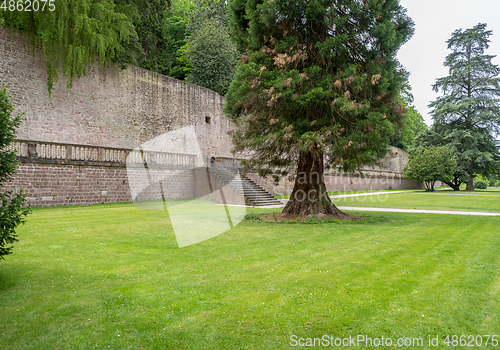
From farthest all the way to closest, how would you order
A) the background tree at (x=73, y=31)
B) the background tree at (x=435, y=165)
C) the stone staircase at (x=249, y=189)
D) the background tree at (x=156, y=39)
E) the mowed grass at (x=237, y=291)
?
the background tree at (x=435, y=165) < the background tree at (x=156, y=39) < the stone staircase at (x=249, y=189) < the background tree at (x=73, y=31) < the mowed grass at (x=237, y=291)

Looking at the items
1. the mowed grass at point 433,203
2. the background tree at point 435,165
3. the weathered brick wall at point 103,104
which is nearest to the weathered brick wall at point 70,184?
the weathered brick wall at point 103,104

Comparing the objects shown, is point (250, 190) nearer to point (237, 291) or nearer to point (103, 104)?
point (103, 104)

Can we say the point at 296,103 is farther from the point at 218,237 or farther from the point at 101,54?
the point at 101,54

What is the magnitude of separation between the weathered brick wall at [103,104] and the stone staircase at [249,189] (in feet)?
10.1

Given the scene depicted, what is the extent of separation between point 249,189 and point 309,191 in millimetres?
8211

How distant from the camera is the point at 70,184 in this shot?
1641 centimetres

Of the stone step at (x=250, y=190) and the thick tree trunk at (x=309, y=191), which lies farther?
the stone step at (x=250, y=190)

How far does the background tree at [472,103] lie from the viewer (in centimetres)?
4016

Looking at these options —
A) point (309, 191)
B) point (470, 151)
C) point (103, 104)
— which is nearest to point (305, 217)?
point (309, 191)

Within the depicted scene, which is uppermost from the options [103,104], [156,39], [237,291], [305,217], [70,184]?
[156,39]

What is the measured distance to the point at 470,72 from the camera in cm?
4141

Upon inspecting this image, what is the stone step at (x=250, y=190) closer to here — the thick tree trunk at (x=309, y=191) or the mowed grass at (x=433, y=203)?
the mowed grass at (x=433, y=203)

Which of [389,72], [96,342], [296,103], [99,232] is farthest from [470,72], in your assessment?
[96,342]

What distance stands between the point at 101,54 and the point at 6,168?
58.4 ft
